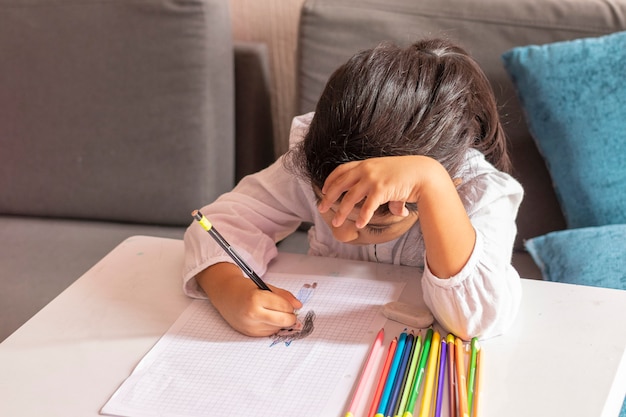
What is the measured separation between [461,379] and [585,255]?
66 cm

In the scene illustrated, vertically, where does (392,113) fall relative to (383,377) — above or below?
above

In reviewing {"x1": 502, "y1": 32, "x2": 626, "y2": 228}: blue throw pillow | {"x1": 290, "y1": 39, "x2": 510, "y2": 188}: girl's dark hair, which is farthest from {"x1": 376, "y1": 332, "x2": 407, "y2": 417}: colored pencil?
{"x1": 502, "y1": 32, "x2": 626, "y2": 228}: blue throw pillow

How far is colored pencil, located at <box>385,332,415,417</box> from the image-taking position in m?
0.81

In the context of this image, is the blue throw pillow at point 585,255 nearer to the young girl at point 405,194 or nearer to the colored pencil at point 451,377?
the young girl at point 405,194

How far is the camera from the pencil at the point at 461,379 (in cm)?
80

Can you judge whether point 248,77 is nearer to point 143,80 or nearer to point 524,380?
point 143,80

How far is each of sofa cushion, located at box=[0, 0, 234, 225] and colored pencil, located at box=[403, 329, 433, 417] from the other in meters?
1.02

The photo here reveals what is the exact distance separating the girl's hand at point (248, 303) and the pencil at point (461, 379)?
8.4 inches

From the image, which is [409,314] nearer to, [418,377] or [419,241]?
[418,377]

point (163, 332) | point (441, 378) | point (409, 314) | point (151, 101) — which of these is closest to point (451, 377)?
point (441, 378)

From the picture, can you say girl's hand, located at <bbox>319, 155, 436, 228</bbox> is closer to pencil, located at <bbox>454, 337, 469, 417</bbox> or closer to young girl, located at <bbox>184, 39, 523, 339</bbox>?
young girl, located at <bbox>184, 39, 523, 339</bbox>

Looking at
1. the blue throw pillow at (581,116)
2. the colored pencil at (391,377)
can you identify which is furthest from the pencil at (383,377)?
the blue throw pillow at (581,116)

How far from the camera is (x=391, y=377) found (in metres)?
0.86

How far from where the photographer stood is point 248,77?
1.93 metres
